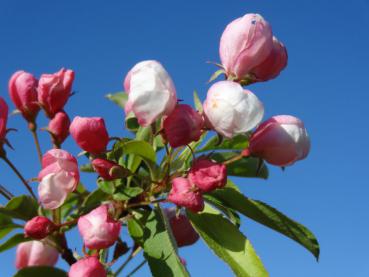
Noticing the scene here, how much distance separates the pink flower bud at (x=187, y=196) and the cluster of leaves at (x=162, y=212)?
133 millimetres

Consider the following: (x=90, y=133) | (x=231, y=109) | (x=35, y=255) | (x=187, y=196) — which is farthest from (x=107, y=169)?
(x=35, y=255)

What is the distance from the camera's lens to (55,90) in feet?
5.76

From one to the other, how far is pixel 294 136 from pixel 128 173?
1.38ft

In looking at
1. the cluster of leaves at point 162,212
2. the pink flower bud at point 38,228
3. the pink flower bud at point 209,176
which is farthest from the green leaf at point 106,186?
the pink flower bud at point 209,176

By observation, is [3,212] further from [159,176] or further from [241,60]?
[241,60]

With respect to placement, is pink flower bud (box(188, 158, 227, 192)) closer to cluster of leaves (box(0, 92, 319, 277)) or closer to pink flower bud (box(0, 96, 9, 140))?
cluster of leaves (box(0, 92, 319, 277))

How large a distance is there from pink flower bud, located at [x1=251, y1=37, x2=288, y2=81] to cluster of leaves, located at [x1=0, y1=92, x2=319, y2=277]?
0.60 ft

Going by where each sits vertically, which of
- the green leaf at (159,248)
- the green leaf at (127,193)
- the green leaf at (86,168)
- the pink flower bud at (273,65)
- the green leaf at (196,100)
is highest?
the pink flower bud at (273,65)

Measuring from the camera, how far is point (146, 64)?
1.58 metres

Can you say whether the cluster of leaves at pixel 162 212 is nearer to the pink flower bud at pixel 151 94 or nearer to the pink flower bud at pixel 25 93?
the pink flower bud at pixel 151 94

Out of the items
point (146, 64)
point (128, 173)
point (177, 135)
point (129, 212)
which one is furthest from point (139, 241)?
point (146, 64)

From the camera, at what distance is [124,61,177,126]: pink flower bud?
59.7 inches

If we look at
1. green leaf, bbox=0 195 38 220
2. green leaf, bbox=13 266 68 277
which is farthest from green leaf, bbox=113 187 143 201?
green leaf, bbox=13 266 68 277

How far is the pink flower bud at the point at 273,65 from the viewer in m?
1.70
